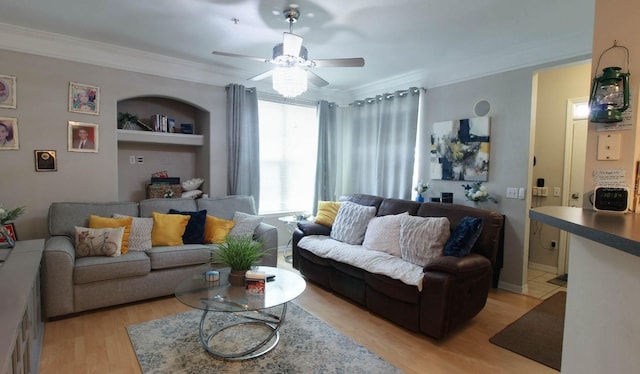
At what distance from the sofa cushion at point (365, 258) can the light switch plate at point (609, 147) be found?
143cm

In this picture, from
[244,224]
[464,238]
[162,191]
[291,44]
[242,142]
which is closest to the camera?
[291,44]

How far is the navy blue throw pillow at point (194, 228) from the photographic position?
3561 millimetres

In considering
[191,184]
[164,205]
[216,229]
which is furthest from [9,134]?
[216,229]

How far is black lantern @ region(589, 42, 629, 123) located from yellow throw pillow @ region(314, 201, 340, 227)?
9.44 feet

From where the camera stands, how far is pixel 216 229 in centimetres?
370

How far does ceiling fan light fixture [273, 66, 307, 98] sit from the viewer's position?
2.58 m

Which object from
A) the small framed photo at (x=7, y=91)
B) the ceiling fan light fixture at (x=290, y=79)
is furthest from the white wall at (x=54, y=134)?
the ceiling fan light fixture at (x=290, y=79)

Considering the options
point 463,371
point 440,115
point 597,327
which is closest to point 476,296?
point 463,371

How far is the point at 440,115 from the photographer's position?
4.14 meters

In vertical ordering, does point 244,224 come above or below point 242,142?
below

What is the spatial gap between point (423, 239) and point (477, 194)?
1106 mm

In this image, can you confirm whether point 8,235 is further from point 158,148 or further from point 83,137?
point 158,148

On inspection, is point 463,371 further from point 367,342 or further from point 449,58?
point 449,58

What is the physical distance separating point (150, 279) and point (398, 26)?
334 cm
